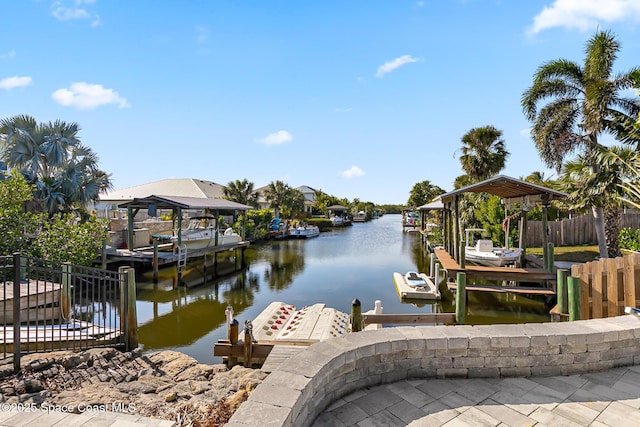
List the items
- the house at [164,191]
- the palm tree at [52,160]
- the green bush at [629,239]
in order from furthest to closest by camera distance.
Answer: the house at [164,191]
the palm tree at [52,160]
the green bush at [629,239]

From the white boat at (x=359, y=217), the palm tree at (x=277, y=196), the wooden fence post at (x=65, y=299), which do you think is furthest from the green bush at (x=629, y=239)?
the white boat at (x=359, y=217)

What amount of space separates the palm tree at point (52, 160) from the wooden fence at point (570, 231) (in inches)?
967

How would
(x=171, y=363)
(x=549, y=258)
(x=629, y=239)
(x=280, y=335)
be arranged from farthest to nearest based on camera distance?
(x=629, y=239), (x=549, y=258), (x=280, y=335), (x=171, y=363)

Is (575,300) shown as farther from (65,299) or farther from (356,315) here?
(65,299)

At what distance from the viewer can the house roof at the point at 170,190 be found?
36750 millimetres

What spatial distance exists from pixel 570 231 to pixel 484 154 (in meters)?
7.08

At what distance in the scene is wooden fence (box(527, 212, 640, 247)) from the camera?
1991 cm

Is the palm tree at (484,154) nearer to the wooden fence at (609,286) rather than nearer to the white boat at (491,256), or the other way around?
the white boat at (491,256)

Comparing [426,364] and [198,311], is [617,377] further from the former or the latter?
[198,311]

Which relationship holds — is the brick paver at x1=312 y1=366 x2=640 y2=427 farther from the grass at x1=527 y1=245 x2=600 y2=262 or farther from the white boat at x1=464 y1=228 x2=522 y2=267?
the grass at x1=527 y1=245 x2=600 y2=262

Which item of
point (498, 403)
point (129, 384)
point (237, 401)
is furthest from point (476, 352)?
point (129, 384)

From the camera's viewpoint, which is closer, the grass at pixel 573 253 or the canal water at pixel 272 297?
the canal water at pixel 272 297

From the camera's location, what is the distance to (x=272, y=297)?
14141 mm

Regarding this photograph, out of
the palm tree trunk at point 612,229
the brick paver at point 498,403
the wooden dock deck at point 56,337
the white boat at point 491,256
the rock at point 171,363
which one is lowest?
the rock at point 171,363
